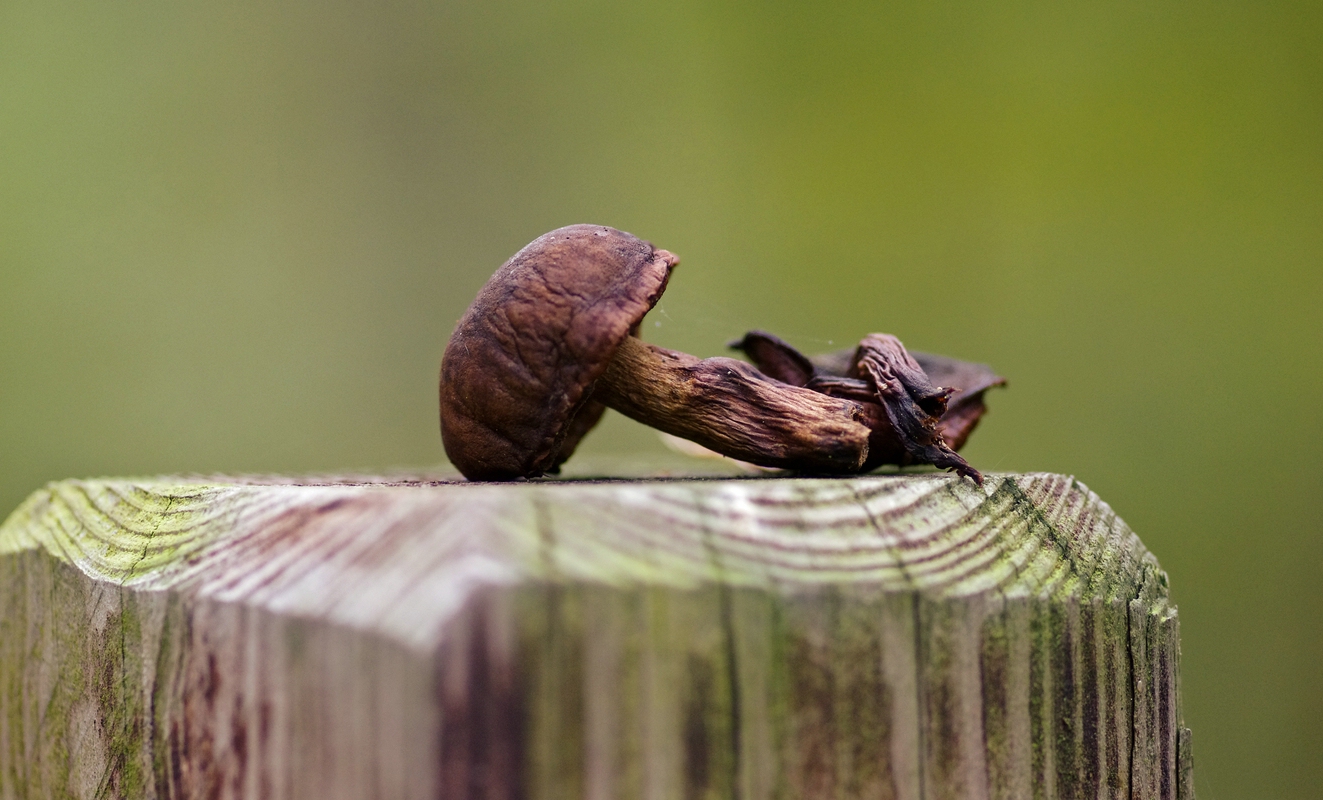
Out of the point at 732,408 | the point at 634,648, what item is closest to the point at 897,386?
the point at 732,408

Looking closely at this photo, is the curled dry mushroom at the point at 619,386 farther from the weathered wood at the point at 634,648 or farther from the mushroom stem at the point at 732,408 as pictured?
the weathered wood at the point at 634,648

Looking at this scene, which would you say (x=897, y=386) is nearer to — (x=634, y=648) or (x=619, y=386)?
(x=619, y=386)

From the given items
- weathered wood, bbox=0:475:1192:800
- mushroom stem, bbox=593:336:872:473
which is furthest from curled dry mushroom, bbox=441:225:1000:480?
weathered wood, bbox=0:475:1192:800

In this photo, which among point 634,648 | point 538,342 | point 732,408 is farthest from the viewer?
point 732,408

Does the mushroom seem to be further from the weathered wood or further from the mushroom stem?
the weathered wood

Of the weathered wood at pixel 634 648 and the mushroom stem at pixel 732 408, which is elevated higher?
the mushroom stem at pixel 732 408

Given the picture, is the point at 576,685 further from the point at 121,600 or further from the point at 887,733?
the point at 121,600

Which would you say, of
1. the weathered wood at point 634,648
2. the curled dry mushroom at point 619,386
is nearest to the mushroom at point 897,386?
the curled dry mushroom at point 619,386

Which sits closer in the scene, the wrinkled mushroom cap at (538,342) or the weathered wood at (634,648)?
the weathered wood at (634,648)
